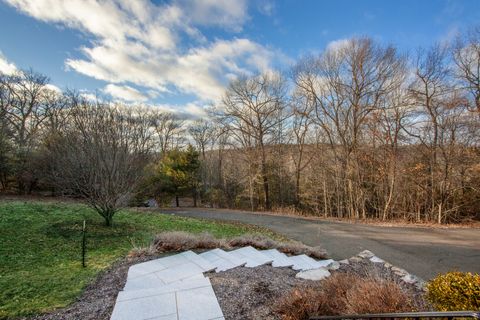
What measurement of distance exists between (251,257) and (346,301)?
8.96 ft

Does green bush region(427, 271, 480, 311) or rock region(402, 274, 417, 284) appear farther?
rock region(402, 274, 417, 284)

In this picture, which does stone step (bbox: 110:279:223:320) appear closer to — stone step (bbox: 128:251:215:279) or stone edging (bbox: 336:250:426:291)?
stone step (bbox: 128:251:215:279)

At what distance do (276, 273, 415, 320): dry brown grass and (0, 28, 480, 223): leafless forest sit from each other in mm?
6939

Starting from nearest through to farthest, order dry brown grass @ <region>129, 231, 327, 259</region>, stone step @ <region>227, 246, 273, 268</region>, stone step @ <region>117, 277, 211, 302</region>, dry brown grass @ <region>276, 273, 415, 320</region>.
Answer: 1. dry brown grass @ <region>276, 273, 415, 320</region>
2. stone step @ <region>117, 277, 211, 302</region>
3. stone step @ <region>227, 246, 273, 268</region>
4. dry brown grass @ <region>129, 231, 327, 259</region>

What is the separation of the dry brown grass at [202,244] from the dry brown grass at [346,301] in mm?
3243

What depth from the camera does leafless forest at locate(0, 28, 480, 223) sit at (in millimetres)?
9133

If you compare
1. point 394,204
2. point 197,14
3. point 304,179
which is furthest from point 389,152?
point 197,14

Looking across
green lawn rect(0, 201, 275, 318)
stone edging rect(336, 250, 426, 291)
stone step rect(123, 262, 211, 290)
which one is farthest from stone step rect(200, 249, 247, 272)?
stone edging rect(336, 250, 426, 291)

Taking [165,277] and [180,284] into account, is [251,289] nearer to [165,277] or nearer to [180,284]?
[180,284]

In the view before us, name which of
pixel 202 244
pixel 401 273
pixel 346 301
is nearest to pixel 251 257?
pixel 202 244

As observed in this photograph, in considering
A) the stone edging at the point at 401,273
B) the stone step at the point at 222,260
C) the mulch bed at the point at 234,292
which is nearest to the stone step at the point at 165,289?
the mulch bed at the point at 234,292

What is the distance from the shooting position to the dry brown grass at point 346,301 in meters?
2.46

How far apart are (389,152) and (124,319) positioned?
555 inches

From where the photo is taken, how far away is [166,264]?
4.53 metres
